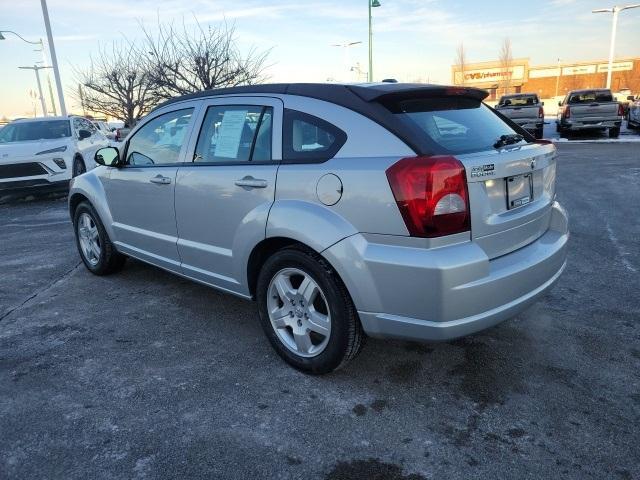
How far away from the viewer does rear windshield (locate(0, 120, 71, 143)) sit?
11.1 m

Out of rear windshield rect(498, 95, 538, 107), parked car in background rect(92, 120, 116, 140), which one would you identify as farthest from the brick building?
parked car in background rect(92, 120, 116, 140)

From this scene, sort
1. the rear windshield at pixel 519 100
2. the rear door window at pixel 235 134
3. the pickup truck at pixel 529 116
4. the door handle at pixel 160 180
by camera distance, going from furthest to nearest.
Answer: the rear windshield at pixel 519 100 → the pickup truck at pixel 529 116 → the door handle at pixel 160 180 → the rear door window at pixel 235 134

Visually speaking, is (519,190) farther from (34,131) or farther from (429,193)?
(34,131)

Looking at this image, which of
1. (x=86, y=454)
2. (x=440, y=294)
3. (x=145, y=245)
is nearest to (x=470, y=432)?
(x=440, y=294)

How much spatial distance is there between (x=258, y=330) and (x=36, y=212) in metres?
7.38

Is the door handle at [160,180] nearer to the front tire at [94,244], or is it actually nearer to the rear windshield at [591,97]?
the front tire at [94,244]

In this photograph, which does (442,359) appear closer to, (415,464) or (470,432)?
(470,432)

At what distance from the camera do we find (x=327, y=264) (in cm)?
285

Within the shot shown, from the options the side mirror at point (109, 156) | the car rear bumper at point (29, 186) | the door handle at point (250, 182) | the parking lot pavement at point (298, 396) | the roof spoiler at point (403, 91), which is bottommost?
the parking lot pavement at point (298, 396)

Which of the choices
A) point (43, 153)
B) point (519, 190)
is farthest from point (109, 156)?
point (43, 153)

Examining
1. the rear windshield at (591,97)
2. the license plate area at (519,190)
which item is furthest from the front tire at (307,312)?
the rear windshield at (591,97)

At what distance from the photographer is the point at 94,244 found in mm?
5160

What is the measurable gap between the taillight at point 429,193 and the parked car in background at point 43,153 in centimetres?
964

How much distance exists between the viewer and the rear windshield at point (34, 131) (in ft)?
36.3
